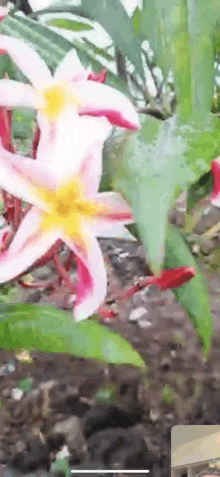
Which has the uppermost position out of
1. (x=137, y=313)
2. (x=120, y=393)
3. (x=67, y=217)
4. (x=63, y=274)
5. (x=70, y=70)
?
(x=70, y=70)

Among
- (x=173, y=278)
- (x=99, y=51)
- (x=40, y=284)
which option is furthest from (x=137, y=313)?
(x=99, y=51)

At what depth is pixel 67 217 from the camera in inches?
51.2

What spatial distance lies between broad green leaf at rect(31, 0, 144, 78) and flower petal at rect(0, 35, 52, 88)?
0.10 m

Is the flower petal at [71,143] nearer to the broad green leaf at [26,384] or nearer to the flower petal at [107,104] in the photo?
the flower petal at [107,104]

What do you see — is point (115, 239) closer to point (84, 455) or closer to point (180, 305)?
point (180, 305)

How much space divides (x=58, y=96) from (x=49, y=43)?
128 millimetres

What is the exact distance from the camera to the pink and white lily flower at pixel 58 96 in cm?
129

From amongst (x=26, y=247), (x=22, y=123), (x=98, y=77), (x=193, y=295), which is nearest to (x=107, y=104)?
(x=98, y=77)

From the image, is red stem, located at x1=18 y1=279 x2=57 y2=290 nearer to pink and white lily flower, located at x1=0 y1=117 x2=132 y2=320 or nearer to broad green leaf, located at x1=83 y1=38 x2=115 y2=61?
pink and white lily flower, located at x1=0 y1=117 x2=132 y2=320

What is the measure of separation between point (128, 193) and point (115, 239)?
97 millimetres

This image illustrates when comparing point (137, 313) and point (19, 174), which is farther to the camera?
point (137, 313)

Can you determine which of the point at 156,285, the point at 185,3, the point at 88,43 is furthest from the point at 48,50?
the point at 156,285

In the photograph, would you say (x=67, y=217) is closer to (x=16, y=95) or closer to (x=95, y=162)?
(x=95, y=162)

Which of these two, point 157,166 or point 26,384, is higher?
point 157,166
